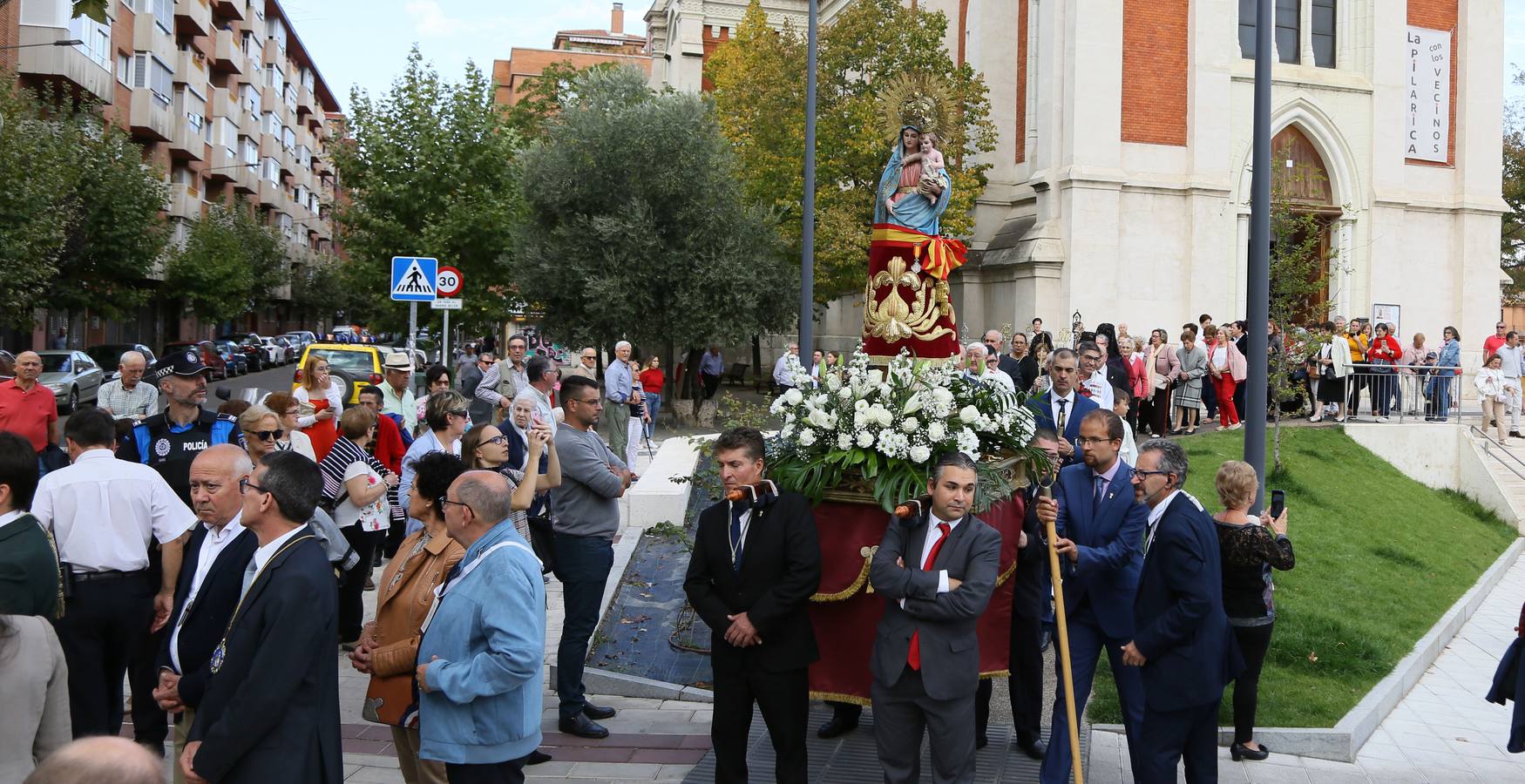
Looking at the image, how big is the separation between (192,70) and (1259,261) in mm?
50628

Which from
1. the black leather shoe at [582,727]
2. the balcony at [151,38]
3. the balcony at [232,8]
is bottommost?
the black leather shoe at [582,727]

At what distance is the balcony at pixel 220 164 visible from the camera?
53.7m

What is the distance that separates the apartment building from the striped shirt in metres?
22.0

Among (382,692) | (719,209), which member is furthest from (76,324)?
(382,692)

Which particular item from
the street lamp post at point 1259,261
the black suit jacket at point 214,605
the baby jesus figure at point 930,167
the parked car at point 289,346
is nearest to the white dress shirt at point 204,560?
the black suit jacket at point 214,605

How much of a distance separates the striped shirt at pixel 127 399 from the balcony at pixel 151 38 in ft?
118

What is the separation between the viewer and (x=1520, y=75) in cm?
4606

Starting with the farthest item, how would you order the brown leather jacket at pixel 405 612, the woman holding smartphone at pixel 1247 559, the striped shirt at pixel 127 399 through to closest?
the striped shirt at pixel 127 399 < the woman holding smartphone at pixel 1247 559 < the brown leather jacket at pixel 405 612

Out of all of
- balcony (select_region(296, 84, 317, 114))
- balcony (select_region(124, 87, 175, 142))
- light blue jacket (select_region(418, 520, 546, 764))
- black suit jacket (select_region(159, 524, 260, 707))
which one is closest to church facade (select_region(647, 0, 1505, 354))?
light blue jacket (select_region(418, 520, 546, 764))

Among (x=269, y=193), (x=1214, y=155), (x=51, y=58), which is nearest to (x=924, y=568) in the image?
(x=1214, y=155)

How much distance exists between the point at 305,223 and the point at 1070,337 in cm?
6605

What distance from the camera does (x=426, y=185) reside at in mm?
29906

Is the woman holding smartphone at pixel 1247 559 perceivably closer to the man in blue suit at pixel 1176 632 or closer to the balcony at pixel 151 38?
the man in blue suit at pixel 1176 632

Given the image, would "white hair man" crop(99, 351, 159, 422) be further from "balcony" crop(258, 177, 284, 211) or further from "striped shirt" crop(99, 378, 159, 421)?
"balcony" crop(258, 177, 284, 211)
